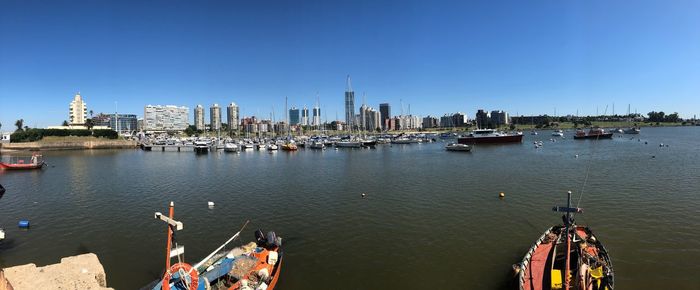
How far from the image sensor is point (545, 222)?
2745 cm

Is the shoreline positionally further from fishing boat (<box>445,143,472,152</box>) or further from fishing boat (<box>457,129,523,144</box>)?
fishing boat (<box>457,129,523,144</box>)

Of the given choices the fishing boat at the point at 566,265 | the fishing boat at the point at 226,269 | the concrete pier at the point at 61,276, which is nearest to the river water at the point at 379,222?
the fishing boat at the point at 226,269

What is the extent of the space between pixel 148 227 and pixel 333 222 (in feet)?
48.4

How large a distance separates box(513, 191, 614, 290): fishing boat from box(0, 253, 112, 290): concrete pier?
17.8 meters

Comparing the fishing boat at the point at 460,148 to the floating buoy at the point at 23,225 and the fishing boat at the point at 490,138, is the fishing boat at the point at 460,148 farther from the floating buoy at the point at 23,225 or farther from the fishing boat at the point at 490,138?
the floating buoy at the point at 23,225

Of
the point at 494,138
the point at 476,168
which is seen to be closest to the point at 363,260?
the point at 476,168

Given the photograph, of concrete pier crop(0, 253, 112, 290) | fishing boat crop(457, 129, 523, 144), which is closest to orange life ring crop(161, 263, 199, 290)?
concrete pier crop(0, 253, 112, 290)

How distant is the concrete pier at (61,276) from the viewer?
13.8 metres

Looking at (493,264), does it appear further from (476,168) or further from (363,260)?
(476,168)

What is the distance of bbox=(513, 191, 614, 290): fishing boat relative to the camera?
14.3 metres

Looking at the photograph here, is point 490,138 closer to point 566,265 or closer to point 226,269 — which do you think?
point 566,265

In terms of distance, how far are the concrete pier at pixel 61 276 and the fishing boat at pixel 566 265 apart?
17760mm

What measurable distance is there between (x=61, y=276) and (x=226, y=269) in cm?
640

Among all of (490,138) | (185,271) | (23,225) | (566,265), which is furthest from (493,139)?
(185,271)
